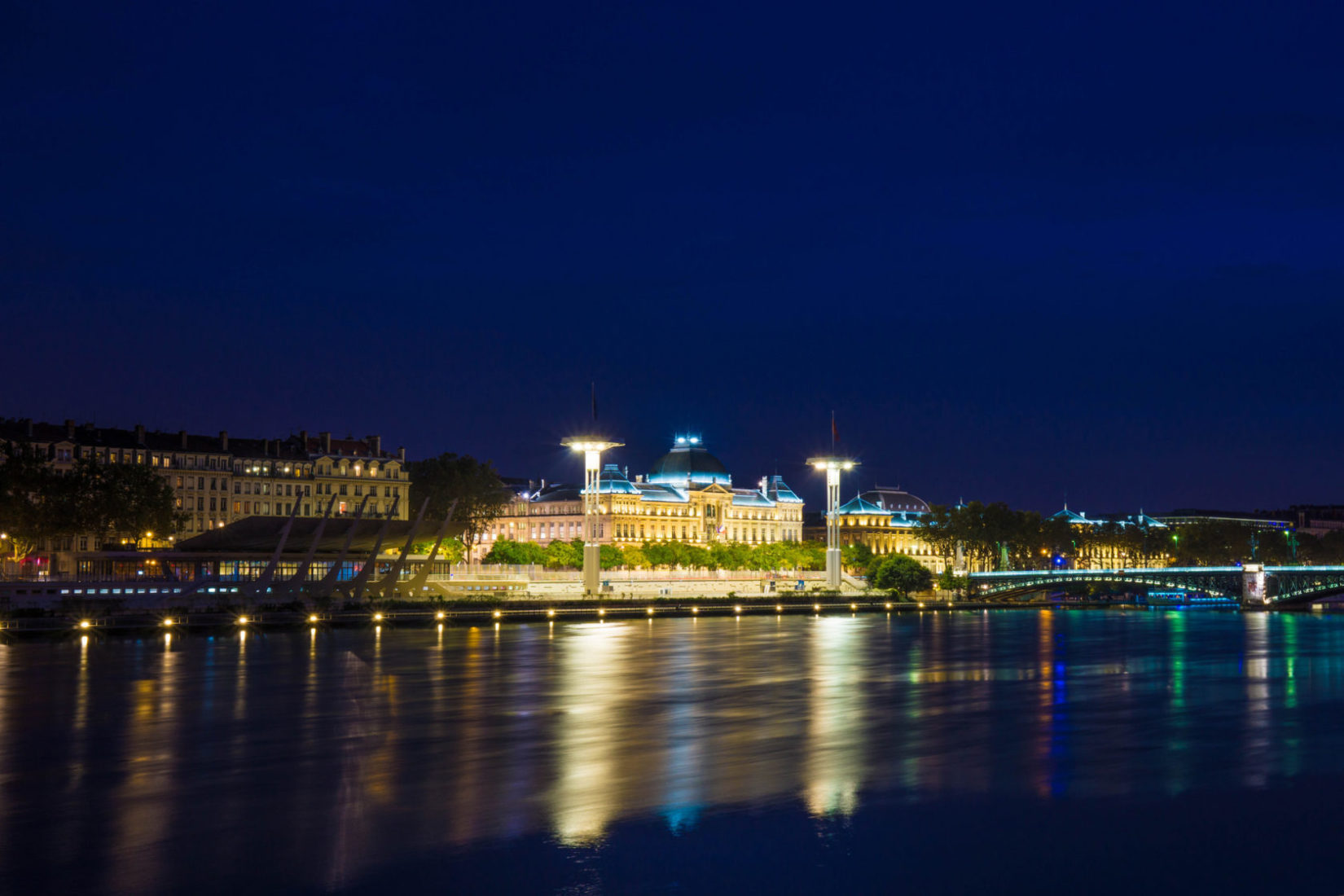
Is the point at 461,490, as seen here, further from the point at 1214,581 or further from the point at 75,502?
the point at 1214,581

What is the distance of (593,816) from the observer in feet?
89.8

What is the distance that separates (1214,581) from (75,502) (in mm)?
135608

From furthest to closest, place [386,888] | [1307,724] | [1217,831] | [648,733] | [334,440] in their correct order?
[334,440], [1307,724], [648,733], [1217,831], [386,888]

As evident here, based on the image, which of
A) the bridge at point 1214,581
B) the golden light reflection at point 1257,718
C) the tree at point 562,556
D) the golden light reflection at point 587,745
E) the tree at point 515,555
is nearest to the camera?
the golden light reflection at point 587,745

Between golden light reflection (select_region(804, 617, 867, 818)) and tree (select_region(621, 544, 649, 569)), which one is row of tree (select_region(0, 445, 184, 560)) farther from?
tree (select_region(621, 544, 649, 569))

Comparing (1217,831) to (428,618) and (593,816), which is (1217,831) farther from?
(428,618)

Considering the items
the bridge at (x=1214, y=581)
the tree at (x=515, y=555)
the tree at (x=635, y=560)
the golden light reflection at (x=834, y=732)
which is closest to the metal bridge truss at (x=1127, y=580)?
the bridge at (x=1214, y=581)

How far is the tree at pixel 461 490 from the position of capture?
173 m

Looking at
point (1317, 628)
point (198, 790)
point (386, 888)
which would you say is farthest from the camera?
point (1317, 628)

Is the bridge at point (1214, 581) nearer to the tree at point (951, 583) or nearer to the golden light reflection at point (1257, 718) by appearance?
the tree at point (951, 583)

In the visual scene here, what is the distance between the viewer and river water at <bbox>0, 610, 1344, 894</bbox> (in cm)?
2328

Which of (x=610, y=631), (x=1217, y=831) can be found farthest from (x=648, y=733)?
(x=610, y=631)

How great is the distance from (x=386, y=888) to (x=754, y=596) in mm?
129014

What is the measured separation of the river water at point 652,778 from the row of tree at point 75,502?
4306 centimetres
